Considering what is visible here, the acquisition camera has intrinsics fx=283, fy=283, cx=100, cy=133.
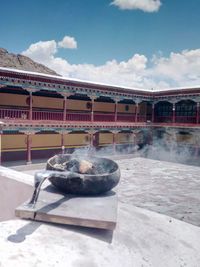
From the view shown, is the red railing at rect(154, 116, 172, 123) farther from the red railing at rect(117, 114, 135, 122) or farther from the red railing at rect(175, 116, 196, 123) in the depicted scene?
the red railing at rect(117, 114, 135, 122)

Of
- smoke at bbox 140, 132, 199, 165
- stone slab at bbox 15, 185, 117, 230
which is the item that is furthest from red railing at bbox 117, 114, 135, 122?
stone slab at bbox 15, 185, 117, 230

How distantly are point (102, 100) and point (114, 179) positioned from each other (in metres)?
20.4

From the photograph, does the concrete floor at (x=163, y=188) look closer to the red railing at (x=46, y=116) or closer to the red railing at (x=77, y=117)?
the red railing at (x=77, y=117)

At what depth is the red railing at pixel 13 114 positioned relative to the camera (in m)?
16.9

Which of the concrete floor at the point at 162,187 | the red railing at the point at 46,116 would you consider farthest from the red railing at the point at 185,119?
the red railing at the point at 46,116

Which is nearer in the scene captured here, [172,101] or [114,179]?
[114,179]

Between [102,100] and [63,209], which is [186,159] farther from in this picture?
[63,209]

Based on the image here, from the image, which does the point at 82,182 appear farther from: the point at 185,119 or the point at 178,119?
the point at 178,119

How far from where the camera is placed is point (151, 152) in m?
26.6

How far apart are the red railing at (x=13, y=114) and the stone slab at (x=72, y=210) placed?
1325cm

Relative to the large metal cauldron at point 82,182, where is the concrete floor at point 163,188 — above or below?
below

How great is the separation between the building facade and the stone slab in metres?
13.0

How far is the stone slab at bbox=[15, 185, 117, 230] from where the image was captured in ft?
12.8

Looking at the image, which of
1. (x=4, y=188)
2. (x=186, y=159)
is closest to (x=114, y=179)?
(x=4, y=188)
